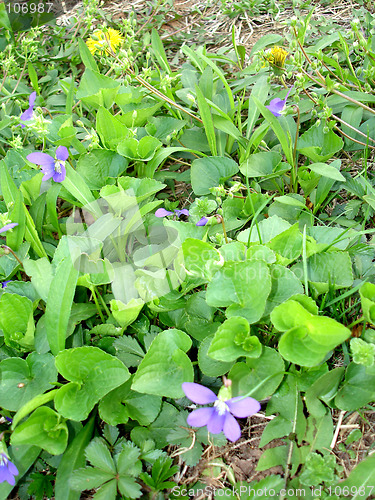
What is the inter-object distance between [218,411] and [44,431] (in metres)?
0.55

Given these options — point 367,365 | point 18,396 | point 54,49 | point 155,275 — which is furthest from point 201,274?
point 54,49

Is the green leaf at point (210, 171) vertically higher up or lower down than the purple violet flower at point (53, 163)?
lower down

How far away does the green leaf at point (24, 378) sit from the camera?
4.38 feet

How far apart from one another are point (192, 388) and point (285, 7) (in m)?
2.79

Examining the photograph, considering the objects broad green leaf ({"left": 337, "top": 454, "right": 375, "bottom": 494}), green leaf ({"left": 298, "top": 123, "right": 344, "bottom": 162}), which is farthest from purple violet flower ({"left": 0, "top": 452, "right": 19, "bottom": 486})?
green leaf ({"left": 298, "top": 123, "right": 344, "bottom": 162})

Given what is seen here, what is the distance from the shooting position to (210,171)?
191cm

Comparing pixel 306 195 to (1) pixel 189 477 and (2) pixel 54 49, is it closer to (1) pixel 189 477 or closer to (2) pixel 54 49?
(1) pixel 189 477

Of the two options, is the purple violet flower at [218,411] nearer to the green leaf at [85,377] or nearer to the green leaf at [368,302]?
the green leaf at [85,377]

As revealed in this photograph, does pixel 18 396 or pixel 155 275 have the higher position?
pixel 155 275

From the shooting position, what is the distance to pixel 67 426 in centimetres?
134

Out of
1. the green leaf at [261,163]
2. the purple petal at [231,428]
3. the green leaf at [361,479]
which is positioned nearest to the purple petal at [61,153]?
the green leaf at [261,163]

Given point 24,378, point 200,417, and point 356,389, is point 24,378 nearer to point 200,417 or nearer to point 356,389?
point 200,417

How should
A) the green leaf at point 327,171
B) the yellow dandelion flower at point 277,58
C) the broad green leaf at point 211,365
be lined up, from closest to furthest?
the broad green leaf at point 211,365
the green leaf at point 327,171
the yellow dandelion flower at point 277,58

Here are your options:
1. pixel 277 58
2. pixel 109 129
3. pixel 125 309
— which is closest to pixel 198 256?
pixel 125 309
